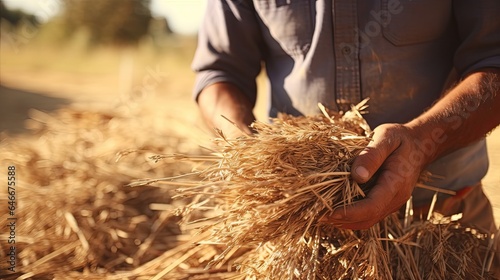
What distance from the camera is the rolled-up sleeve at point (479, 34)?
138cm

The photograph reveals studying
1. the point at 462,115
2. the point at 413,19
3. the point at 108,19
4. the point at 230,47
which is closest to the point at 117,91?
the point at 230,47

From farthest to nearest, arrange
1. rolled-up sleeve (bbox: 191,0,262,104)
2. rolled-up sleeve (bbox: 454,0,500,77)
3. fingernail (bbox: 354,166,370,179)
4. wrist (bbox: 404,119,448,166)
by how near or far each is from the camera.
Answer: rolled-up sleeve (bbox: 191,0,262,104)
rolled-up sleeve (bbox: 454,0,500,77)
wrist (bbox: 404,119,448,166)
fingernail (bbox: 354,166,370,179)

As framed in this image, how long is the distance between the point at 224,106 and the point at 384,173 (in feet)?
1.95

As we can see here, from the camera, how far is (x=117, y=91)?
10609 mm

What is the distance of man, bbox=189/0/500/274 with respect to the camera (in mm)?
1269

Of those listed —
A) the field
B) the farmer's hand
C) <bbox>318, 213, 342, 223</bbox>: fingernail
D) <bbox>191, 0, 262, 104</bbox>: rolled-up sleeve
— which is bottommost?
the field

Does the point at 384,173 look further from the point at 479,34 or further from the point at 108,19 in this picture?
the point at 108,19

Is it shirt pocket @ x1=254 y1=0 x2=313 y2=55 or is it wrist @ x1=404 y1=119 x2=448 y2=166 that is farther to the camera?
shirt pocket @ x1=254 y1=0 x2=313 y2=55

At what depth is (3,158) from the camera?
2330 millimetres

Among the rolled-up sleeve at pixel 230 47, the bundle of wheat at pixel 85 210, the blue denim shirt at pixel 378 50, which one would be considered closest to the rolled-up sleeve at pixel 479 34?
the blue denim shirt at pixel 378 50

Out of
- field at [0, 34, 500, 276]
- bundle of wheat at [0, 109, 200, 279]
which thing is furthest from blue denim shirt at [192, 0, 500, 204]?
bundle of wheat at [0, 109, 200, 279]

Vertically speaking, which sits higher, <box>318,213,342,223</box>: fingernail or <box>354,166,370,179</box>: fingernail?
<box>354,166,370,179</box>: fingernail

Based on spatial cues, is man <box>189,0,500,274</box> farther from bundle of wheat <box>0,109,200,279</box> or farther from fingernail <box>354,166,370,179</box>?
bundle of wheat <box>0,109,200,279</box>

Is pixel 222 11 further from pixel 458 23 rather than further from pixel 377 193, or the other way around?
pixel 377 193
